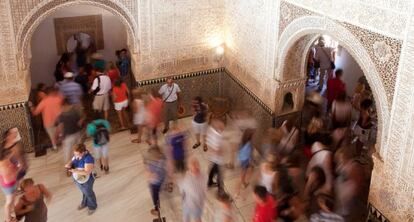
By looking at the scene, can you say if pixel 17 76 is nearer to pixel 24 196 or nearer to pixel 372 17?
pixel 24 196

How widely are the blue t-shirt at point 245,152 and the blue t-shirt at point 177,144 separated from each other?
0.72 metres

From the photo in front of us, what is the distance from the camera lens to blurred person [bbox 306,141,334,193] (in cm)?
476

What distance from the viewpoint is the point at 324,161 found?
16.0 ft

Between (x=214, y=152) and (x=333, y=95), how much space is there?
2.68 m

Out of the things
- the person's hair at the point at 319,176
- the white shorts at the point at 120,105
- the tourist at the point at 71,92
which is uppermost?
the tourist at the point at 71,92

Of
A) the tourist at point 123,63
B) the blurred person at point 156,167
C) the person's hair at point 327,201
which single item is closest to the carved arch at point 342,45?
the person's hair at point 327,201

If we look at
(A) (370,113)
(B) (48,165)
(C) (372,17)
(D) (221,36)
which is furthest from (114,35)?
(C) (372,17)

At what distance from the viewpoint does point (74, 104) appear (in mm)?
6273

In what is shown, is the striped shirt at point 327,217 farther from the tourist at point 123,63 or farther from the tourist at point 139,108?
the tourist at point 123,63

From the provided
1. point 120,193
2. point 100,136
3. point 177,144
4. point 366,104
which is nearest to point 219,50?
point 366,104

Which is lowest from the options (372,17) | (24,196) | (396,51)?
(24,196)

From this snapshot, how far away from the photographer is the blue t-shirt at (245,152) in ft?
17.7

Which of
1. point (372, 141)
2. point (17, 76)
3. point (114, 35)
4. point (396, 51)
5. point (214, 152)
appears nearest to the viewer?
point (396, 51)

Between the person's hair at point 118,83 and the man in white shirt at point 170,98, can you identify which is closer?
the person's hair at point 118,83
